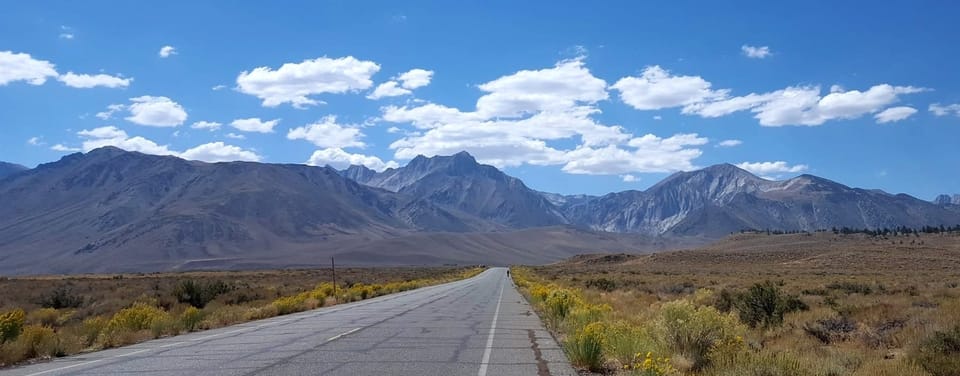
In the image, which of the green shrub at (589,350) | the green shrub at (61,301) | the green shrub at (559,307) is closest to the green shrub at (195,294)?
the green shrub at (61,301)

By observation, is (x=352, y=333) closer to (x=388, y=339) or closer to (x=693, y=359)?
(x=388, y=339)

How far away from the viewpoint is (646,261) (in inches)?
5128

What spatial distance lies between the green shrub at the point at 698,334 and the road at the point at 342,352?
5.71 feet

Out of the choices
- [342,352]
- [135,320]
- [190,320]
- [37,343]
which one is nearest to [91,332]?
[135,320]

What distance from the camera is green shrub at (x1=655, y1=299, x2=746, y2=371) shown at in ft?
38.3

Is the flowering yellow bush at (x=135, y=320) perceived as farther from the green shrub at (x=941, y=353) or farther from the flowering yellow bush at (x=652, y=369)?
the green shrub at (x=941, y=353)

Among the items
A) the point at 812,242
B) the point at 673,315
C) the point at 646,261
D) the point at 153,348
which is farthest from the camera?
the point at 812,242

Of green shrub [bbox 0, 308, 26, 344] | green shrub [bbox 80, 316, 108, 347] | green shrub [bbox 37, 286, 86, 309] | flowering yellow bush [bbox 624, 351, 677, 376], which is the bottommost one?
green shrub [bbox 37, 286, 86, 309]

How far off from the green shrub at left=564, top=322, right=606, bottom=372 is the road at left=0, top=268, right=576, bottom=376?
30 cm

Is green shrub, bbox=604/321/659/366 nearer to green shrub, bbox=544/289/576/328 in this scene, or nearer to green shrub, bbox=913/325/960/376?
green shrub, bbox=913/325/960/376

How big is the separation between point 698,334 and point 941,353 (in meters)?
3.50

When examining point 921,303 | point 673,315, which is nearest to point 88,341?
point 673,315

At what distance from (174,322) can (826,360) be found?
56.0 feet

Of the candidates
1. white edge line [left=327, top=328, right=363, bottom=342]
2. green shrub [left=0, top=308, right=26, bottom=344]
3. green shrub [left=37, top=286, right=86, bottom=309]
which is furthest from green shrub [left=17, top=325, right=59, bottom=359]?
green shrub [left=37, top=286, right=86, bottom=309]
